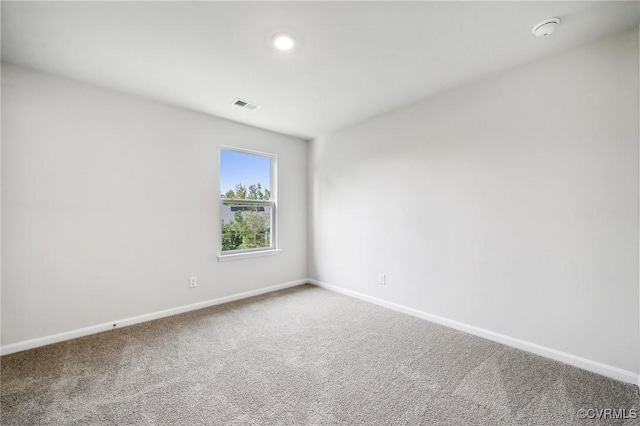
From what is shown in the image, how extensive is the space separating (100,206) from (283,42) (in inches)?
91.9

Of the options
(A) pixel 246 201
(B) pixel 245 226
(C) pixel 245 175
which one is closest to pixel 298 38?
(C) pixel 245 175

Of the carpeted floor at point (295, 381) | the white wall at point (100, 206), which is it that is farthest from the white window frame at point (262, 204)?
the carpeted floor at point (295, 381)

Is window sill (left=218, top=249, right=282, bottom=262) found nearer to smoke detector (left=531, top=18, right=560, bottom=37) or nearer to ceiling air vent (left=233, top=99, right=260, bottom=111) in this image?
ceiling air vent (left=233, top=99, right=260, bottom=111)

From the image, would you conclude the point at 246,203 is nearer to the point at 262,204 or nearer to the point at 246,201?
the point at 246,201

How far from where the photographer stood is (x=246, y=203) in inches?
153

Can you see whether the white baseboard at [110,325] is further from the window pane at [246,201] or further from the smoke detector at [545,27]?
the smoke detector at [545,27]

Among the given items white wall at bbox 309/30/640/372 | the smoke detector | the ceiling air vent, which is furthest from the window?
the smoke detector

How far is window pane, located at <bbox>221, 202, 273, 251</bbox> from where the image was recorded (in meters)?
3.70

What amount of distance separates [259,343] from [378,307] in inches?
62.4

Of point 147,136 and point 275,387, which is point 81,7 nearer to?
point 147,136

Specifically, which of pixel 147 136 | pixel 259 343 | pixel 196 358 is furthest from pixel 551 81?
pixel 147 136

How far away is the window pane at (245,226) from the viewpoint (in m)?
3.70

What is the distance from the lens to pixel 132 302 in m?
2.88
